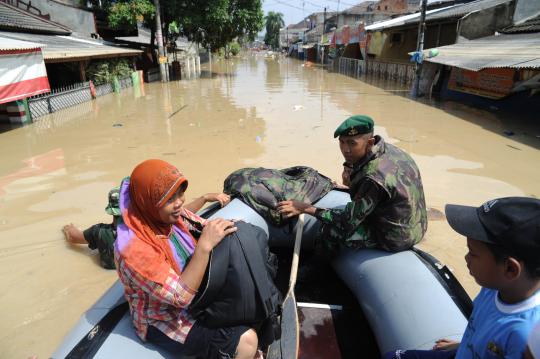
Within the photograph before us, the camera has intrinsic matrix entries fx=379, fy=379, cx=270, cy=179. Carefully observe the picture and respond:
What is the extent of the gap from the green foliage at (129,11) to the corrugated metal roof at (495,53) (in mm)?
12628

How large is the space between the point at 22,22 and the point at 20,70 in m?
4.74

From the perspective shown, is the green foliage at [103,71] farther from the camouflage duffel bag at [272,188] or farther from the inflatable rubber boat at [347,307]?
the inflatable rubber boat at [347,307]

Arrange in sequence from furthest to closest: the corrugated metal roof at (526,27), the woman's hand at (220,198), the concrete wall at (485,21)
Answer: the concrete wall at (485,21), the corrugated metal roof at (526,27), the woman's hand at (220,198)

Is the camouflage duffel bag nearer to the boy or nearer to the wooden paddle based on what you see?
the wooden paddle

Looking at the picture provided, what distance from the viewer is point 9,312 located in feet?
10.1

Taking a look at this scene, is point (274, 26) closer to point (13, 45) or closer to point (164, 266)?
point (13, 45)

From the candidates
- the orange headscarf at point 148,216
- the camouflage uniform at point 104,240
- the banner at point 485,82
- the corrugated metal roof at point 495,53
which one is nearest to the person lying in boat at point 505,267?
the orange headscarf at point 148,216

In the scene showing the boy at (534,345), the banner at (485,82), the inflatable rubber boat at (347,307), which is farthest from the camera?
the banner at (485,82)

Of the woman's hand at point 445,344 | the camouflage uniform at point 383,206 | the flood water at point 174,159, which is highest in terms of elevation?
the camouflage uniform at point 383,206

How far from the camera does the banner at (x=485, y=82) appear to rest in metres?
10.3

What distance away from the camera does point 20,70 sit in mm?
8414

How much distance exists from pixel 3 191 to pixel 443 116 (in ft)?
33.2

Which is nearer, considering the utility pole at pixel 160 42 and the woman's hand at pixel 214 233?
the woman's hand at pixel 214 233

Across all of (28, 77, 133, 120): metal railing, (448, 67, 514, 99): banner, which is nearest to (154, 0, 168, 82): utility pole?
(28, 77, 133, 120): metal railing
